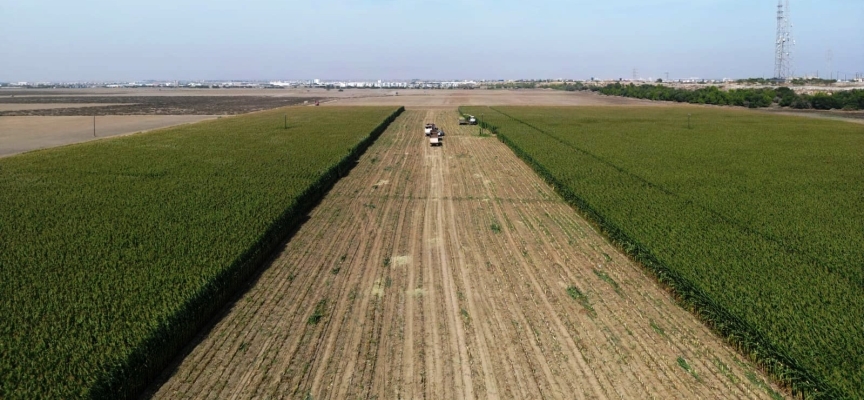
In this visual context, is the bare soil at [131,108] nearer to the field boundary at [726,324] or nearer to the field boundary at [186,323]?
the field boundary at [186,323]

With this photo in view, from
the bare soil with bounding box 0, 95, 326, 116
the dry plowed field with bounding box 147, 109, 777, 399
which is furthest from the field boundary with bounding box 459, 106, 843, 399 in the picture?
the bare soil with bounding box 0, 95, 326, 116

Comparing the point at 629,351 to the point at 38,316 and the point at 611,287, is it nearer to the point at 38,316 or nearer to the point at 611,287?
the point at 611,287

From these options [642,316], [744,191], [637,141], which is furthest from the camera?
[637,141]

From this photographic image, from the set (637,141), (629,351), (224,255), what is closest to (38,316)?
(224,255)

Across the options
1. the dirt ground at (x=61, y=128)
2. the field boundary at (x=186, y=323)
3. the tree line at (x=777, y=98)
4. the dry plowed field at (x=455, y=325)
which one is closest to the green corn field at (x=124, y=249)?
the field boundary at (x=186, y=323)

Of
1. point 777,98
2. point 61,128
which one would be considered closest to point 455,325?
point 61,128

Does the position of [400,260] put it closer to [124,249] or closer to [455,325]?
[455,325]
